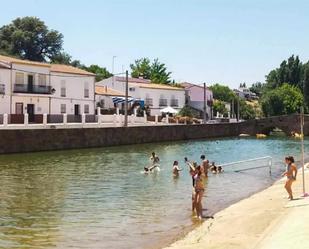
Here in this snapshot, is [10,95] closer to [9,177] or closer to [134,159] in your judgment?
[134,159]

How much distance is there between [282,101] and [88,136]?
6650 cm

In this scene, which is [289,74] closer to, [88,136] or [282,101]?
[282,101]

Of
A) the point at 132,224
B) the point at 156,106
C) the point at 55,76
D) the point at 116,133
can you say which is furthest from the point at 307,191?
the point at 156,106

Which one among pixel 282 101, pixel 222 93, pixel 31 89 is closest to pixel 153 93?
pixel 282 101

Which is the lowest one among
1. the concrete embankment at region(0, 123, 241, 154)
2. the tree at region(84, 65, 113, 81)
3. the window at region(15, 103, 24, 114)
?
the concrete embankment at region(0, 123, 241, 154)

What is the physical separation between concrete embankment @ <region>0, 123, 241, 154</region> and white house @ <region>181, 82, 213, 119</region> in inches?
1195

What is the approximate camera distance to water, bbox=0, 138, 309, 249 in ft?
52.3

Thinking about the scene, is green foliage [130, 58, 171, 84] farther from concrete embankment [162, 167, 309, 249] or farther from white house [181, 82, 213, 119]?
concrete embankment [162, 167, 309, 249]

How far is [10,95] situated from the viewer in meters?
57.6

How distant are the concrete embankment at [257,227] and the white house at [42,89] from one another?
137 ft

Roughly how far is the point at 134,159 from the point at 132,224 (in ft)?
79.8

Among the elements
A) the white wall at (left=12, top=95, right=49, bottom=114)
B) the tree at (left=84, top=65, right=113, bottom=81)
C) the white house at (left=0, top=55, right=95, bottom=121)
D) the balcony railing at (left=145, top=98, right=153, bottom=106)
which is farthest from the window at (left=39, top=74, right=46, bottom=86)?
the tree at (left=84, top=65, right=113, bottom=81)

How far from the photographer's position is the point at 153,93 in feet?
304

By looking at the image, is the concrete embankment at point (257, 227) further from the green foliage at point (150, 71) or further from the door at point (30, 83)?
the green foliage at point (150, 71)
